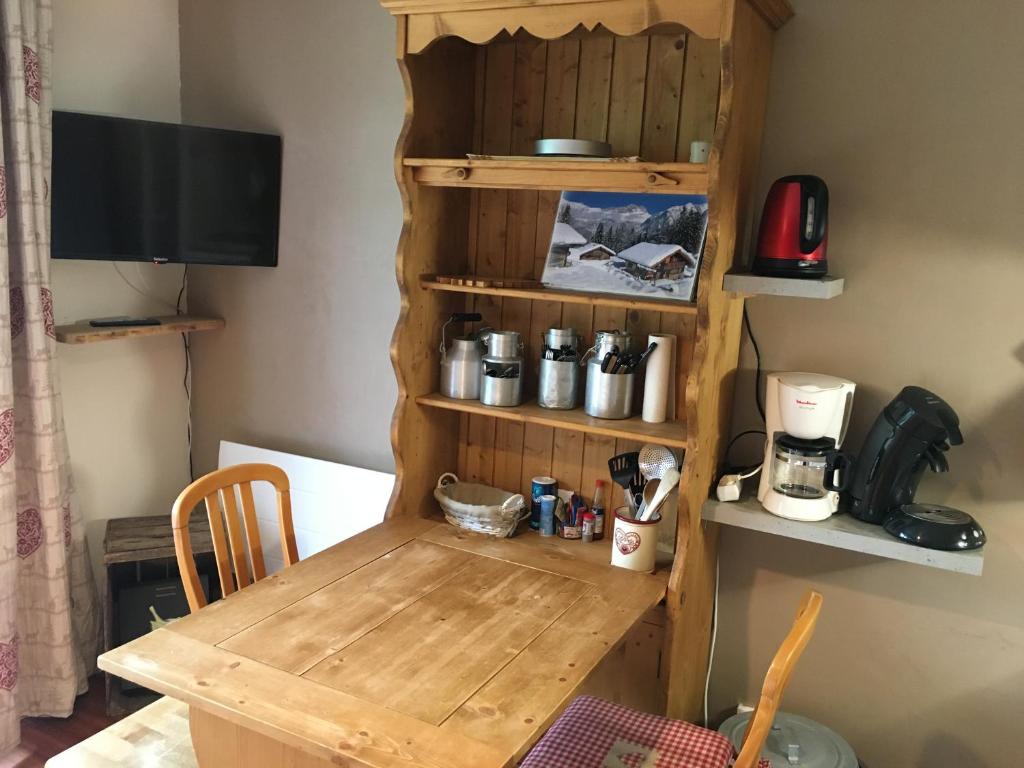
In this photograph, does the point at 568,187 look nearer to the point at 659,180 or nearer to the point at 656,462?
the point at 659,180

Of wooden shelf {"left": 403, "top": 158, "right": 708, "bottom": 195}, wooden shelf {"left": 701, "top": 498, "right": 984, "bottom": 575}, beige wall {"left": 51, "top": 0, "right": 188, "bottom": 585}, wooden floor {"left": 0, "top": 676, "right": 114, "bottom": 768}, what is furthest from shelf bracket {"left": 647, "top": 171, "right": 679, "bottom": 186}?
wooden floor {"left": 0, "top": 676, "right": 114, "bottom": 768}

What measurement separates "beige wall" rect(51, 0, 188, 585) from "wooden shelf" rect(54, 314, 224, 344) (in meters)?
0.09

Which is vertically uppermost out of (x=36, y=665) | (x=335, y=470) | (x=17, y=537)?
(x=335, y=470)

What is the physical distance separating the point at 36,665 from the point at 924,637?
245cm

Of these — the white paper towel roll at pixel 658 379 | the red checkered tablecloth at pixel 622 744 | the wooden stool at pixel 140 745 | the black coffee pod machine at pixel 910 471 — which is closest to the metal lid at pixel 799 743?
the red checkered tablecloth at pixel 622 744

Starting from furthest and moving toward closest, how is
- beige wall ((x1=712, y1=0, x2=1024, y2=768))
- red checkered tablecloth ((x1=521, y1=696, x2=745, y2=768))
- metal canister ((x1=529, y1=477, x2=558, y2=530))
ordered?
metal canister ((x1=529, y1=477, x2=558, y2=530)) → beige wall ((x1=712, y1=0, x2=1024, y2=768)) → red checkered tablecloth ((x1=521, y1=696, x2=745, y2=768))

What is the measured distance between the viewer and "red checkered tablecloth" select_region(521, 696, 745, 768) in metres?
1.65

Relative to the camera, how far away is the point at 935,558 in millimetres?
1775

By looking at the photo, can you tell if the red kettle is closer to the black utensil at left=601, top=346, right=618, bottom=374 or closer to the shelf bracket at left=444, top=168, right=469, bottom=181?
the black utensil at left=601, top=346, right=618, bottom=374

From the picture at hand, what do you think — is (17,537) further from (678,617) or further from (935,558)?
(935,558)

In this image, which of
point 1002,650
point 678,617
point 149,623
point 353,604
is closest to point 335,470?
point 149,623

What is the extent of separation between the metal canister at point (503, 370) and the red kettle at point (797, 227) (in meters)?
0.68

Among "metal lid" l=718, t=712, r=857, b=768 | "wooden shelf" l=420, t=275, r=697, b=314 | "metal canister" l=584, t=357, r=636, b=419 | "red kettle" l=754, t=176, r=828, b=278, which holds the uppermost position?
"red kettle" l=754, t=176, r=828, b=278

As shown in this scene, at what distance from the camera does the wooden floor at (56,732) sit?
2.39 meters
